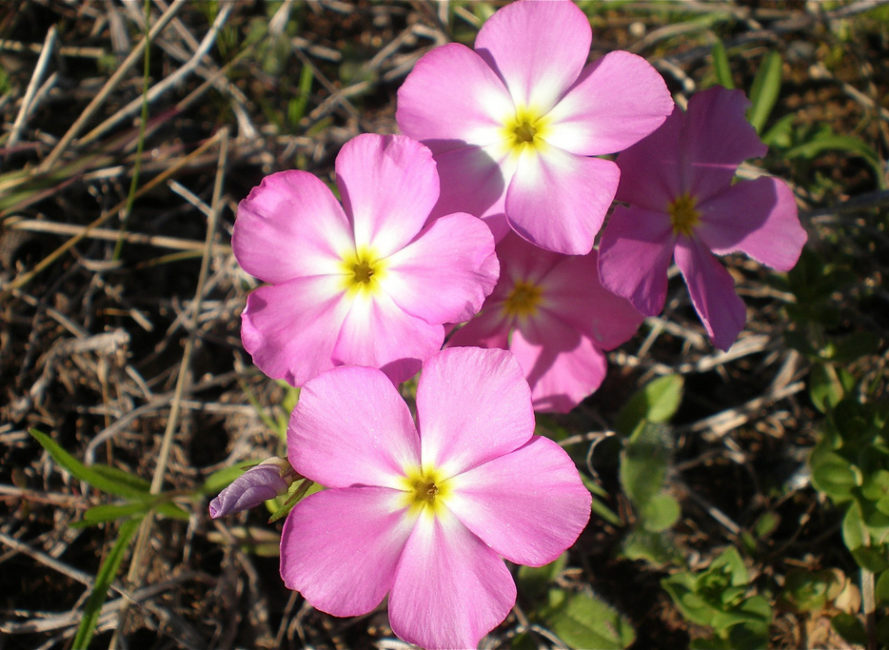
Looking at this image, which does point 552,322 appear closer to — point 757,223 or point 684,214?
point 684,214

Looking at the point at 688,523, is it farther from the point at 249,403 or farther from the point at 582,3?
the point at 582,3

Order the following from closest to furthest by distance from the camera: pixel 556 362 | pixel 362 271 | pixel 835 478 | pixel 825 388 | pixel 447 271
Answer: pixel 447 271 < pixel 362 271 < pixel 556 362 < pixel 835 478 < pixel 825 388

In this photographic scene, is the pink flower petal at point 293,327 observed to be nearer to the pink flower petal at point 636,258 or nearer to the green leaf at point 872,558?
the pink flower petal at point 636,258

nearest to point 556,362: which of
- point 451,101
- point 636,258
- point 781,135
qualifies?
point 636,258

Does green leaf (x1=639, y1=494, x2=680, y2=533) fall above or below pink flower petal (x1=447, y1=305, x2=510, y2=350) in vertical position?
below

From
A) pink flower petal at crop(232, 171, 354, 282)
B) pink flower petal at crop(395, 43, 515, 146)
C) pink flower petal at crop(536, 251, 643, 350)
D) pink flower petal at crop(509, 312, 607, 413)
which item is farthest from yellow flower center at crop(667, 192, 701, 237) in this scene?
pink flower petal at crop(232, 171, 354, 282)

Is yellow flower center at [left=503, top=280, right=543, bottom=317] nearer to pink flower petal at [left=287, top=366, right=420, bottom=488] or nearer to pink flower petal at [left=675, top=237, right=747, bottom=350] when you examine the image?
pink flower petal at [left=675, top=237, right=747, bottom=350]
